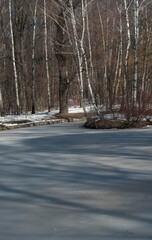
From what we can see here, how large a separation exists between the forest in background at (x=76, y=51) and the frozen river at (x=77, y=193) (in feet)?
18.6

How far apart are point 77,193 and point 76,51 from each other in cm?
988

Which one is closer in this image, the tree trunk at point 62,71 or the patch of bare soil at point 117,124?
the patch of bare soil at point 117,124

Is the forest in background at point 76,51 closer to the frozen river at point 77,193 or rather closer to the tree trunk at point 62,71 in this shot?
the tree trunk at point 62,71

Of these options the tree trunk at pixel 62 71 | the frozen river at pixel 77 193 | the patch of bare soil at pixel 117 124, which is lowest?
the frozen river at pixel 77 193

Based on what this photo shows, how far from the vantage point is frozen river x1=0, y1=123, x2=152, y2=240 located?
10.2ft

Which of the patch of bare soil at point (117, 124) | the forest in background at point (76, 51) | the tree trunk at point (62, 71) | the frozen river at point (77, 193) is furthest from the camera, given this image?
the tree trunk at point (62, 71)

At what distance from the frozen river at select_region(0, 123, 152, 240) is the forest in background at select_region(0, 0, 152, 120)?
5669 millimetres

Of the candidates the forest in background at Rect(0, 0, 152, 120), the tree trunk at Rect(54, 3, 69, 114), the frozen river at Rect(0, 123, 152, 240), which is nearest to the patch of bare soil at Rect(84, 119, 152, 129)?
the forest in background at Rect(0, 0, 152, 120)

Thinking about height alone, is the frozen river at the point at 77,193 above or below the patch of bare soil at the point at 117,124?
below

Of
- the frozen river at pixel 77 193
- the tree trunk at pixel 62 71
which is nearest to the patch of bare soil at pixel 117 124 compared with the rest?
the frozen river at pixel 77 193

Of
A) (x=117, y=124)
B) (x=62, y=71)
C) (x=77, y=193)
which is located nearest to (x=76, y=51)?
(x=117, y=124)

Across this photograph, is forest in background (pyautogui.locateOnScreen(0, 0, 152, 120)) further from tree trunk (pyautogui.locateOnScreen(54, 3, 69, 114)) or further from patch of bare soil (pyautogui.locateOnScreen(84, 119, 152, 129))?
patch of bare soil (pyautogui.locateOnScreen(84, 119, 152, 129))

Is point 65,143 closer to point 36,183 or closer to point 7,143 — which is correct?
point 7,143

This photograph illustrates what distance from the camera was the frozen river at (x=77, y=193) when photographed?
312 centimetres
